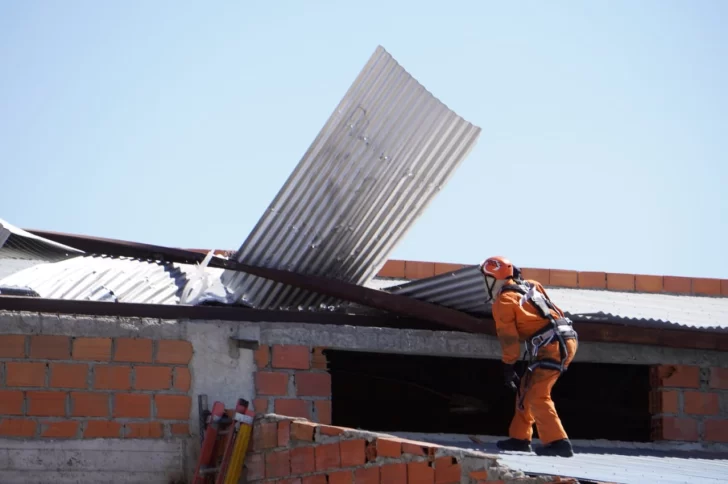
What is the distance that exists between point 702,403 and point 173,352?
3.70 m

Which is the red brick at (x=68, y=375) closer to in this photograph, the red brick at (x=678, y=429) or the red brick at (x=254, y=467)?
the red brick at (x=254, y=467)

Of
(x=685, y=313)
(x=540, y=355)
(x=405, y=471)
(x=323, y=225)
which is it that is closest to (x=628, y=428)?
(x=685, y=313)

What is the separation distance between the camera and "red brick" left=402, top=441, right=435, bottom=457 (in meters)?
5.14

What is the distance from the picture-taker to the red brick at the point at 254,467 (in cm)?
641

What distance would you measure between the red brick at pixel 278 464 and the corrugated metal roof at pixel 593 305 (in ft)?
5.26

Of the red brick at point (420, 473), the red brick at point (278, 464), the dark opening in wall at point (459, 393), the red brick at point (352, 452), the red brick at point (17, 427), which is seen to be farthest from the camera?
the dark opening in wall at point (459, 393)

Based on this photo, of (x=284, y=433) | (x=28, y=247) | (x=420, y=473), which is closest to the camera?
(x=420, y=473)

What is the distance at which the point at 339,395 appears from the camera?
8.22 metres

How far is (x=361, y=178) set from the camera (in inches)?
286

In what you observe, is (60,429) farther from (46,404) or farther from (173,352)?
(173,352)

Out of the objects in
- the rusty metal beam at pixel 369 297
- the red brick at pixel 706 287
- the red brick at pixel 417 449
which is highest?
the red brick at pixel 706 287

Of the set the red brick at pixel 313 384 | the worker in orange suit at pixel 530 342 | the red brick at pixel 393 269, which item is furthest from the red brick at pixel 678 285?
the red brick at pixel 313 384

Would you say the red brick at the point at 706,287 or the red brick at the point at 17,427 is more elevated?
the red brick at the point at 706,287

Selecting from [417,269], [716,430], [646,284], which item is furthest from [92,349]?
[646,284]
